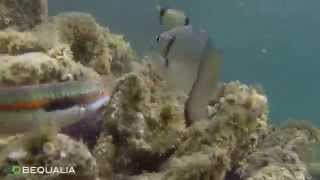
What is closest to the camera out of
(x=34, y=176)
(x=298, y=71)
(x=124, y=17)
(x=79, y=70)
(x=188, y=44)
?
(x=34, y=176)

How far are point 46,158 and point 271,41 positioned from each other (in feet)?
223

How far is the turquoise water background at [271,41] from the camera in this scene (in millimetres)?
60094

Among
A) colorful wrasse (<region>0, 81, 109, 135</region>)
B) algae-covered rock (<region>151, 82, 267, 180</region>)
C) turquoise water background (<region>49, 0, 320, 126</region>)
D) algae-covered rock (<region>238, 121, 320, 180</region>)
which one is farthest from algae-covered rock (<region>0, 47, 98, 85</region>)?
turquoise water background (<region>49, 0, 320, 126</region>)

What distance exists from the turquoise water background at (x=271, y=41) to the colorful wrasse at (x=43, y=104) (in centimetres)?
5066

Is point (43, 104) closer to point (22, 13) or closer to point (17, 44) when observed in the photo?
point (17, 44)

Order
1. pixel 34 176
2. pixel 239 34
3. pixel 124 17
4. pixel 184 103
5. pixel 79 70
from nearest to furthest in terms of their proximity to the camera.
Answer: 1. pixel 34 176
2. pixel 79 70
3. pixel 184 103
4. pixel 124 17
5. pixel 239 34

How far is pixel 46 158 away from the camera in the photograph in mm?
2578

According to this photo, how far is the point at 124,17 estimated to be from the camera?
52.6 meters

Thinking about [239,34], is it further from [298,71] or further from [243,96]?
[243,96]

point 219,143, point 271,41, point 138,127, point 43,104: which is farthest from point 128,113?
point 271,41

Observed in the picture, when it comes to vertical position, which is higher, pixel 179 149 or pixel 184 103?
pixel 184 103

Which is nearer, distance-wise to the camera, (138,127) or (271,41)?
(138,127)

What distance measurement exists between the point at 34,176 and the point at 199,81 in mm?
1330

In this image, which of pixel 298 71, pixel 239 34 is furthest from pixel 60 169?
pixel 298 71
